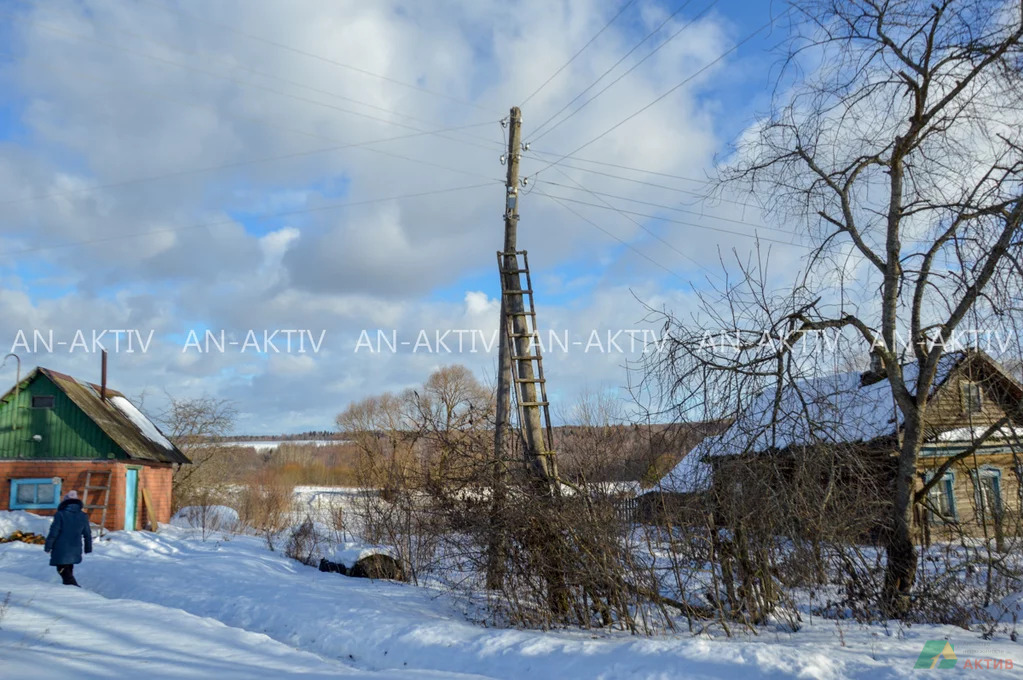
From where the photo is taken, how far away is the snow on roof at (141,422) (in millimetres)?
26809

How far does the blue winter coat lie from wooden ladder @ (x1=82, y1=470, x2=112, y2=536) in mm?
9159

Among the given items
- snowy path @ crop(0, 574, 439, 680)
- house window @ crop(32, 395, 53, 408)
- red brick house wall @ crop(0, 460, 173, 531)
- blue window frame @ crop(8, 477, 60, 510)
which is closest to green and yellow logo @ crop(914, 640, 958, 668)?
snowy path @ crop(0, 574, 439, 680)

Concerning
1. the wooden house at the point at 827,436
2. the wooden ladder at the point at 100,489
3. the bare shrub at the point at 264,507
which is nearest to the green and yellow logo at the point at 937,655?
the wooden house at the point at 827,436

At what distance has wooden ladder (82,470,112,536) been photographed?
2134cm

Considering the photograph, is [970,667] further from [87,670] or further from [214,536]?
[214,536]

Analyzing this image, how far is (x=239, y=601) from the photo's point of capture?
38.8 ft

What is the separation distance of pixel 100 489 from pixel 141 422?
6143 millimetres

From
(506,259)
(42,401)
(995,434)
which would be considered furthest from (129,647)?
(42,401)

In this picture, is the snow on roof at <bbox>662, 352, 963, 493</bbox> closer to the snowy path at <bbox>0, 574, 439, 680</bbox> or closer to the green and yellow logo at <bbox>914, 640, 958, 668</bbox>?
the green and yellow logo at <bbox>914, 640, 958, 668</bbox>

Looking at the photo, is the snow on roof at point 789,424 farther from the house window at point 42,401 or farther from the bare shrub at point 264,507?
the house window at point 42,401

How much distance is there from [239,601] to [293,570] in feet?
11.8

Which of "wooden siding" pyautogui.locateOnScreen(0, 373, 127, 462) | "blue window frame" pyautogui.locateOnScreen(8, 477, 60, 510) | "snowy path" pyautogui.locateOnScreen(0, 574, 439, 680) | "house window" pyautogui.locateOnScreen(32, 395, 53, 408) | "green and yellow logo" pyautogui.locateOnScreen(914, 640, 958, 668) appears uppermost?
"house window" pyautogui.locateOnScreen(32, 395, 53, 408)

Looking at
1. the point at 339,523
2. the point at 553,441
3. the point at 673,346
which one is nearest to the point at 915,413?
the point at 673,346

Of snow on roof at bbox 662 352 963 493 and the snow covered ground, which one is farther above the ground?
snow on roof at bbox 662 352 963 493
